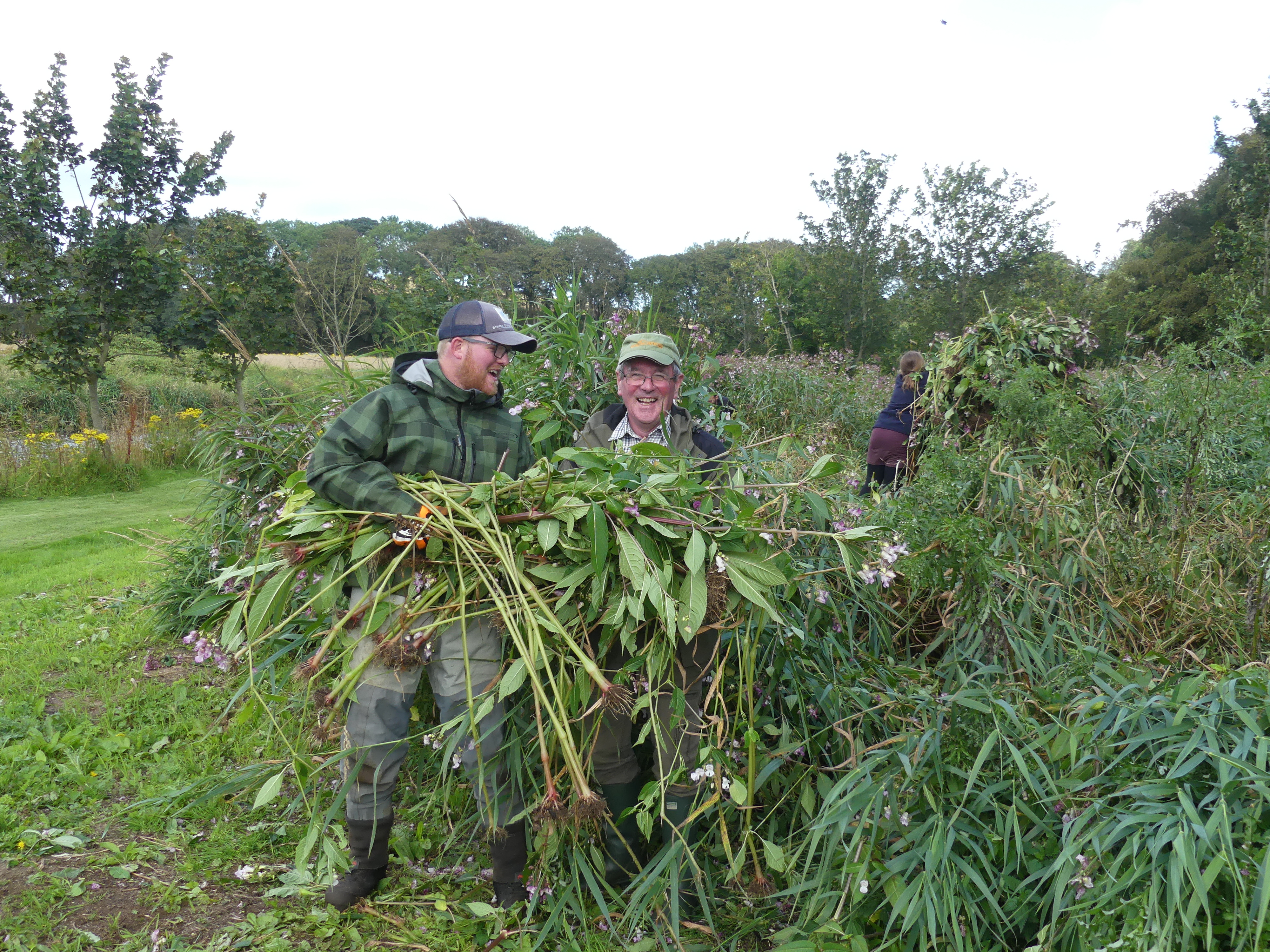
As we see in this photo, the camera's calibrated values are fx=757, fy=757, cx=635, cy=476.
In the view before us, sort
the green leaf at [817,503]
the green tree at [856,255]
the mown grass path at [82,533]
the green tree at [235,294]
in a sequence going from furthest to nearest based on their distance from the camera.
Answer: the green tree at [856,255] → the green tree at [235,294] → the mown grass path at [82,533] → the green leaf at [817,503]

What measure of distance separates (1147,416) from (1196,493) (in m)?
0.86

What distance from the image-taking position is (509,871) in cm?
245

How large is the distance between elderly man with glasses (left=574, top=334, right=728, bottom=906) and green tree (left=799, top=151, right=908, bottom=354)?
1815 cm

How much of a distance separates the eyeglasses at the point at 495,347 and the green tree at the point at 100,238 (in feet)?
32.8

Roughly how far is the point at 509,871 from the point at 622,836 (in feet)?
1.26

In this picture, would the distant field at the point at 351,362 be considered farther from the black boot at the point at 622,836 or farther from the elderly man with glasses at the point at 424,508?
the black boot at the point at 622,836

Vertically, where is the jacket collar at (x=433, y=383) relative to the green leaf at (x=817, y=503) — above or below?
above

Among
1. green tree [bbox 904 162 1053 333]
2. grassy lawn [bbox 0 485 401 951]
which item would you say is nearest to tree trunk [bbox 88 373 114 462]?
grassy lawn [bbox 0 485 401 951]

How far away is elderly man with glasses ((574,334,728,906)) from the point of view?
229cm

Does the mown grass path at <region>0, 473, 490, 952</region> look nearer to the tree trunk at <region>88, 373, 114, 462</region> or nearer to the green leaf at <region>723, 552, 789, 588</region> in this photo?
the green leaf at <region>723, 552, 789, 588</region>

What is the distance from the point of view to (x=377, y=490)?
2.20 metres

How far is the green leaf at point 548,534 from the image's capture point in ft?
6.72

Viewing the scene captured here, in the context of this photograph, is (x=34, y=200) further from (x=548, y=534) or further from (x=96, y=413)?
(x=548, y=534)

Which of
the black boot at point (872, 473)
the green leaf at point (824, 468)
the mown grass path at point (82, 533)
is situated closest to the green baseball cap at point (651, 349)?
the green leaf at point (824, 468)
